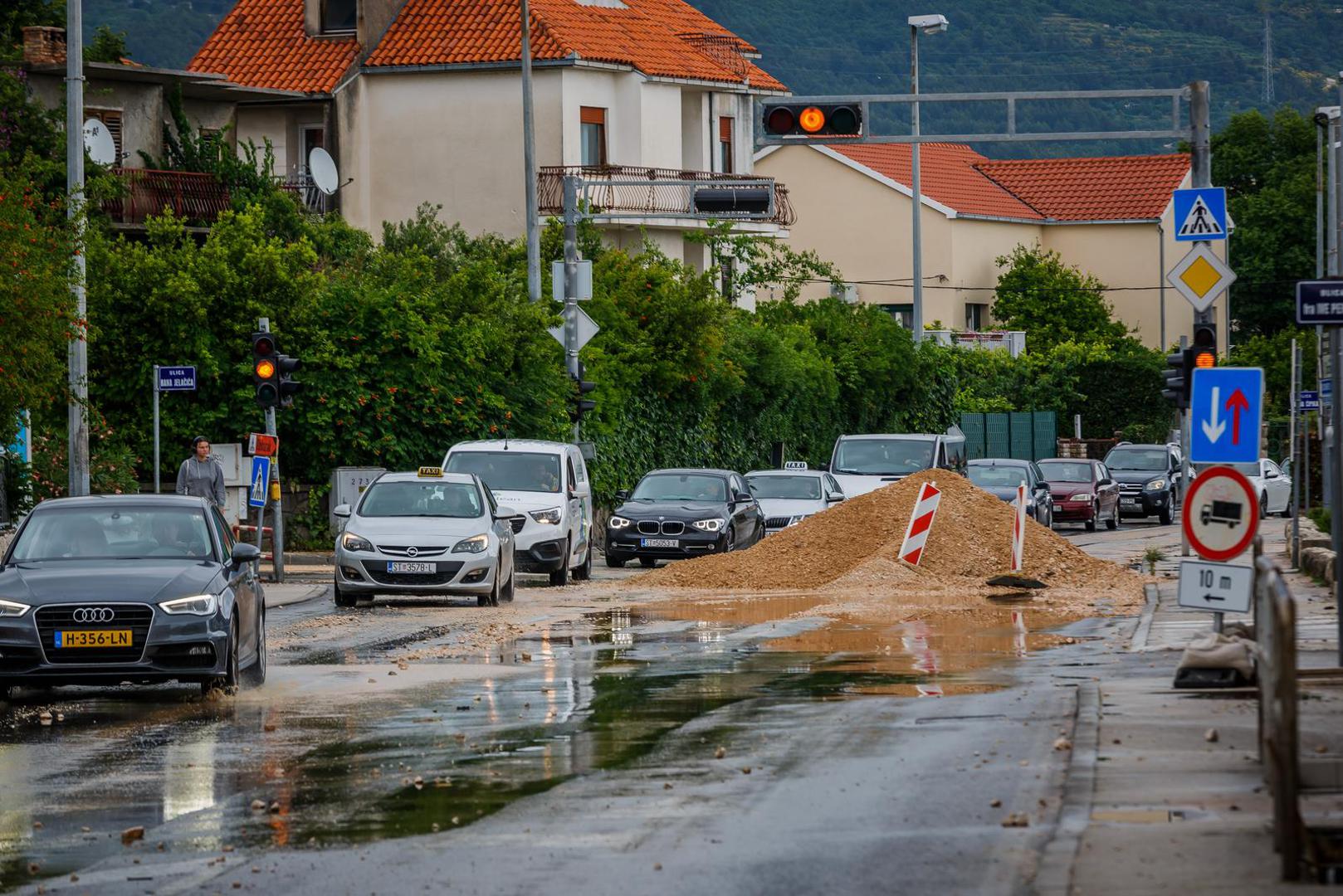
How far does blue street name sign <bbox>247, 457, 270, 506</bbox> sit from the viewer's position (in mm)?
30312

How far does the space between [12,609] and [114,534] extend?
1.73m

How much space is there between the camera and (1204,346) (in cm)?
2222

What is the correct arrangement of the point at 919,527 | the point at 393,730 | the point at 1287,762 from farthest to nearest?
the point at 919,527 → the point at 393,730 → the point at 1287,762

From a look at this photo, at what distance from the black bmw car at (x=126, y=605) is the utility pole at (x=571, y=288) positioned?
2267 cm

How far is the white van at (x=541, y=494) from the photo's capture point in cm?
3034

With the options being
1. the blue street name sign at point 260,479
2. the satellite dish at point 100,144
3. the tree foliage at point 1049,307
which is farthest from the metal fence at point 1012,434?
the blue street name sign at point 260,479

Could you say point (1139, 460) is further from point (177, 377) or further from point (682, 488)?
point (177, 377)

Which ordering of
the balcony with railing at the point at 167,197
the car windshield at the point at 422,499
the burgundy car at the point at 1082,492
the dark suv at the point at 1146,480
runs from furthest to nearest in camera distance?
1. the dark suv at the point at 1146,480
2. the burgundy car at the point at 1082,492
3. the balcony with railing at the point at 167,197
4. the car windshield at the point at 422,499

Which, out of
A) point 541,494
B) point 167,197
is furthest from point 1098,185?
point 541,494

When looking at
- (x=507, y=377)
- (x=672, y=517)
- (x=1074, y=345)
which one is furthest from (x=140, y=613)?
(x=1074, y=345)

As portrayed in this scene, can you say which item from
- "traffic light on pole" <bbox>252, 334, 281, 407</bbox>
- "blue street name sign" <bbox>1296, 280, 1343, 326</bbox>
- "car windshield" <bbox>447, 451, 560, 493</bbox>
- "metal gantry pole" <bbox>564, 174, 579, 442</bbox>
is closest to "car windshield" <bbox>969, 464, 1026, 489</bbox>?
"metal gantry pole" <bbox>564, 174, 579, 442</bbox>

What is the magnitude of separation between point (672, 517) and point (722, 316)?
12.5 metres

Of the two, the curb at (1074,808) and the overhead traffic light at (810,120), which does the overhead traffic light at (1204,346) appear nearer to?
the overhead traffic light at (810,120)

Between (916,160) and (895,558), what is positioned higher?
(916,160)
